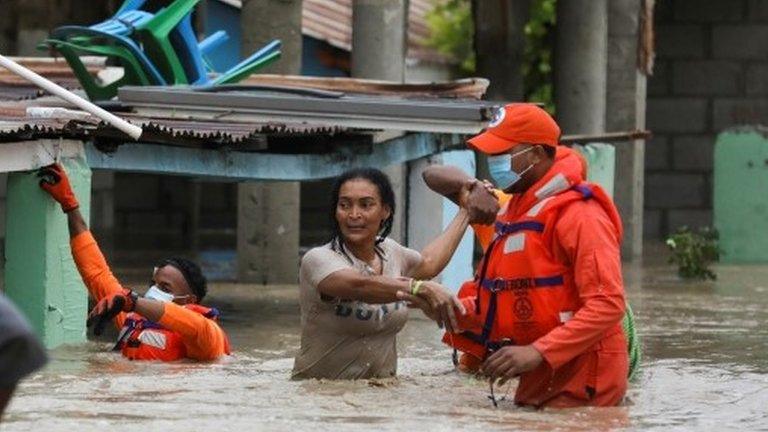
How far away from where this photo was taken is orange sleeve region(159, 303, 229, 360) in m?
11.6

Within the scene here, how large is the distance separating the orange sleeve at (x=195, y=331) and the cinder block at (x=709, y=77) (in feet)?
55.3

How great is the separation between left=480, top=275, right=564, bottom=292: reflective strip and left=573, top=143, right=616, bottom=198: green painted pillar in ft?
39.8

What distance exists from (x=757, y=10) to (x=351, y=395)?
1889cm

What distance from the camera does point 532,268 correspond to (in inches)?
378

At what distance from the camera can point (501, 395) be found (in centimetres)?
1052

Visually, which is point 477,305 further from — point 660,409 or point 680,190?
point 680,190

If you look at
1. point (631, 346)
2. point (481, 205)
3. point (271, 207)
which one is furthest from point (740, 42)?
point (481, 205)

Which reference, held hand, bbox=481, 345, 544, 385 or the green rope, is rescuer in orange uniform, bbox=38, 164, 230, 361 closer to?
the green rope

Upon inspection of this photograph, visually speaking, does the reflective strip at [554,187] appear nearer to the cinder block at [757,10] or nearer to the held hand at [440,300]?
the held hand at [440,300]

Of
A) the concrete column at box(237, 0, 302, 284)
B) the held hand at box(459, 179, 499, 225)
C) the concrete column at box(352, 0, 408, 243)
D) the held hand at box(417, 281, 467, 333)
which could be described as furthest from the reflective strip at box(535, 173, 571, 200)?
the concrete column at box(237, 0, 302, 284)

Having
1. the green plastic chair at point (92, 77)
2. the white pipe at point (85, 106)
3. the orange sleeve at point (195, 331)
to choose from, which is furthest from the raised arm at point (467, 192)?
the green plastic chair at point (92, 77)

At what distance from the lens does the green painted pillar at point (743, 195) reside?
2441 cm

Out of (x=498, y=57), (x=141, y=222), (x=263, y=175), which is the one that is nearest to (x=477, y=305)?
(x=263, y=175)

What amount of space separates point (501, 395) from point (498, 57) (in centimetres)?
1246
